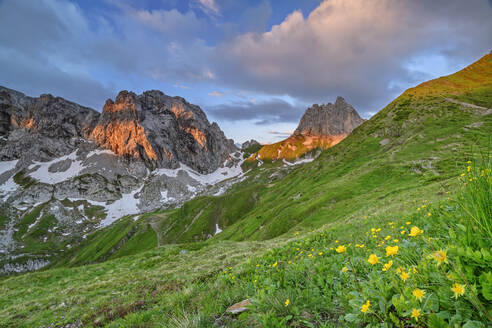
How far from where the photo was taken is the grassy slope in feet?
32.0

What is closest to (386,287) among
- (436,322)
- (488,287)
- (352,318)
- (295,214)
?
(352,318)

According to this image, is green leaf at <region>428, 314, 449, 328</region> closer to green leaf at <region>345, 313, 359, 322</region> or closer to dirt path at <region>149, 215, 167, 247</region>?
green leaf at <region>345, 313, 359, 322</region>

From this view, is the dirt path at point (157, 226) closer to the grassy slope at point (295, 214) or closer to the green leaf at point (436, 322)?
the grassy slope at point (295, 214)

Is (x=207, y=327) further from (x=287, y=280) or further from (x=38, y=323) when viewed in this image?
(x=38, y=323)

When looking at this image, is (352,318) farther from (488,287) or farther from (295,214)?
(295,214)

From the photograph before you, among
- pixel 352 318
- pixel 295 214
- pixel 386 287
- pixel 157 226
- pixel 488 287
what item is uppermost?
pixel 488 287

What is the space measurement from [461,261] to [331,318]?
2084 mm

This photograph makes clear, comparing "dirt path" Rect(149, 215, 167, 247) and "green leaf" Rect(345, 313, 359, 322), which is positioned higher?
"green leaf" Rect(345, 313, 359, 322)

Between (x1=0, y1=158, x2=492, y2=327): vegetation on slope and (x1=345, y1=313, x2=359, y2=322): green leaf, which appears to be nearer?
(x1=0, y1=158, x2=492, y2=327): vegetation on slope

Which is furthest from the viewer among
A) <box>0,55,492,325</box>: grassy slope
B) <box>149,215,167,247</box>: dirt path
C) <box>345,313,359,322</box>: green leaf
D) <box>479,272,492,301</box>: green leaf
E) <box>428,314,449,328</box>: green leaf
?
<box>149,215,167,247</box>: dirt path

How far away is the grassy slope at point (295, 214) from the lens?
9742 millimetres

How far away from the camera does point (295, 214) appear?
5688 centimetres

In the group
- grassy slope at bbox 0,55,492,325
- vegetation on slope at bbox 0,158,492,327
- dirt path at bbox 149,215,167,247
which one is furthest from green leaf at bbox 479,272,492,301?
dirt path at bbox 149,215,167,247

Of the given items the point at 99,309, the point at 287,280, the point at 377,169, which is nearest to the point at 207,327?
the point at 287,280
